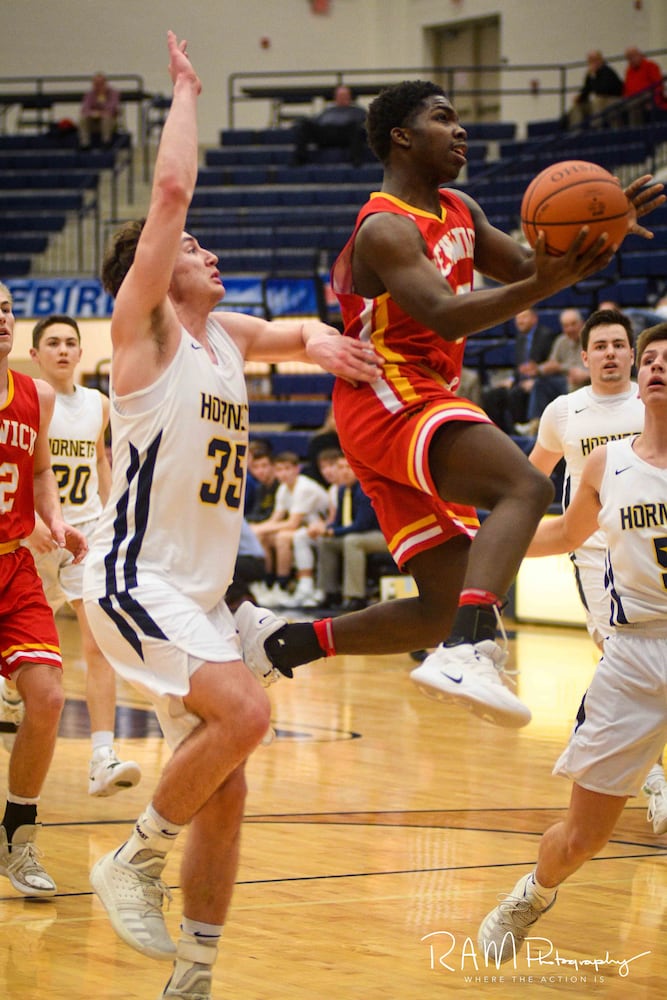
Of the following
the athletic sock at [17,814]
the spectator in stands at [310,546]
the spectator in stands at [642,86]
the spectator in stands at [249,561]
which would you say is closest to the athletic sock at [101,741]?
the athletic sock at [17,814]

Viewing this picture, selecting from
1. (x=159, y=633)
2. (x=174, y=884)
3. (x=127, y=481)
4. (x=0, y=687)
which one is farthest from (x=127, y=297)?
(x=0, y=687)

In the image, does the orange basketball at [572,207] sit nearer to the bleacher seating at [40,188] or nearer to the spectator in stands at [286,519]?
the spectator in stands at [286,519]

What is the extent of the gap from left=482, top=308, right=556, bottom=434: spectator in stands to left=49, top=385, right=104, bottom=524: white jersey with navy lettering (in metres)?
6.21

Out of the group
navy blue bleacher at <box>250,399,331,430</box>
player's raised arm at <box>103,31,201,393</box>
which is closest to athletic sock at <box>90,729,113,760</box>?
player's raised arm at <box>103,31,201,393</box>

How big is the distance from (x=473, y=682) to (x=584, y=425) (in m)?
2.94

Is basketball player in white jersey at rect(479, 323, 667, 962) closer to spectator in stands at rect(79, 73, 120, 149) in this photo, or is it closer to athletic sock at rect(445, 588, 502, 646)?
athletic sock at rect(445, 588, 502, 646)

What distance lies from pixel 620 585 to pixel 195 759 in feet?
4.73

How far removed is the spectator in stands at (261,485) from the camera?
Result: 1380cm

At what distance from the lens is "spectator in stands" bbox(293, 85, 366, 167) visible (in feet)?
65.2

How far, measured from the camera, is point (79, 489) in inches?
280

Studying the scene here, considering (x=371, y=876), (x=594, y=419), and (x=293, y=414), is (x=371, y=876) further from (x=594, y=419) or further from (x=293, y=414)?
(x=293, y=414)

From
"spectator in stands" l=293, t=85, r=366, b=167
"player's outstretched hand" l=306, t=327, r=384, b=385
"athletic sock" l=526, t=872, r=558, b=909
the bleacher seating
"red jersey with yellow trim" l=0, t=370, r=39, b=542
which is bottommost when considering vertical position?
"athletic sock" l=526, t=872, r=558, b=909

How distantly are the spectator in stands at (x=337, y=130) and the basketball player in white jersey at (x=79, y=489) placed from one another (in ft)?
44.2

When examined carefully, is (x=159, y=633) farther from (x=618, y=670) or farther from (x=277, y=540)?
(x=277, y=540)
